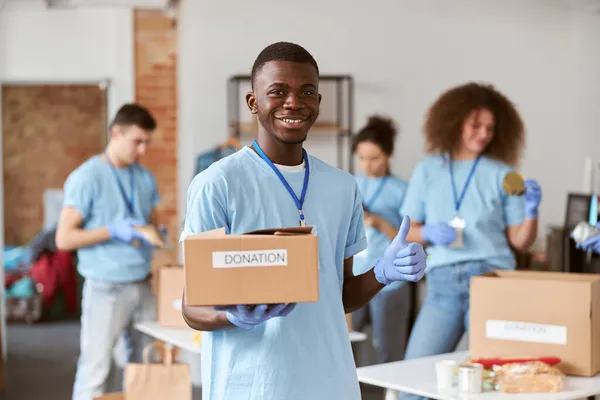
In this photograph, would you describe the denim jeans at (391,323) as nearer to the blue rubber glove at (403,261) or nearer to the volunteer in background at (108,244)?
the volunteer in background at (108,244)

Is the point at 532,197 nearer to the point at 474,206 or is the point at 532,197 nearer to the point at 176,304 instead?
A: the point at 474,206

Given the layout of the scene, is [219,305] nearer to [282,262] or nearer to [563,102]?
[282,262]

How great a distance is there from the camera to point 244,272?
1.62m

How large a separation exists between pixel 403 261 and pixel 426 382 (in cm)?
97

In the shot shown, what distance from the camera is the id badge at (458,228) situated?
3.28 meters

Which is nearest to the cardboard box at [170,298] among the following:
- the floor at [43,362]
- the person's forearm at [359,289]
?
the floor at [43,362]

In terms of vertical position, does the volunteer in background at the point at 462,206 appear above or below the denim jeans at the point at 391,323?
above

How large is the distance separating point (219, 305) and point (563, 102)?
5.31 metres

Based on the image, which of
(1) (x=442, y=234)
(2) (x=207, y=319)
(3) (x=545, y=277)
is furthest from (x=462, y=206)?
(2) (x=207, y=319)

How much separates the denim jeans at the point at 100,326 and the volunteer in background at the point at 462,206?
3.98ft

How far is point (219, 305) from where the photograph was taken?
1624 millimetres

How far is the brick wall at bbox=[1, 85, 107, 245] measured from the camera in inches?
377

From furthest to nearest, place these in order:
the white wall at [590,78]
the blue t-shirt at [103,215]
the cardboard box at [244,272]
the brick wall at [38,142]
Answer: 1. the brick wall at [38,142]
2. the white wall at [590,78]
3. the blue t-shirt at [103,215]
4. the cardboard box at [244,272]

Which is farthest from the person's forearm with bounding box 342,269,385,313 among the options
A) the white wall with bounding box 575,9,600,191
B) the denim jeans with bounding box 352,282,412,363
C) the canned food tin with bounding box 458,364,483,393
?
the white wall with bounding box 575,9,600,191
